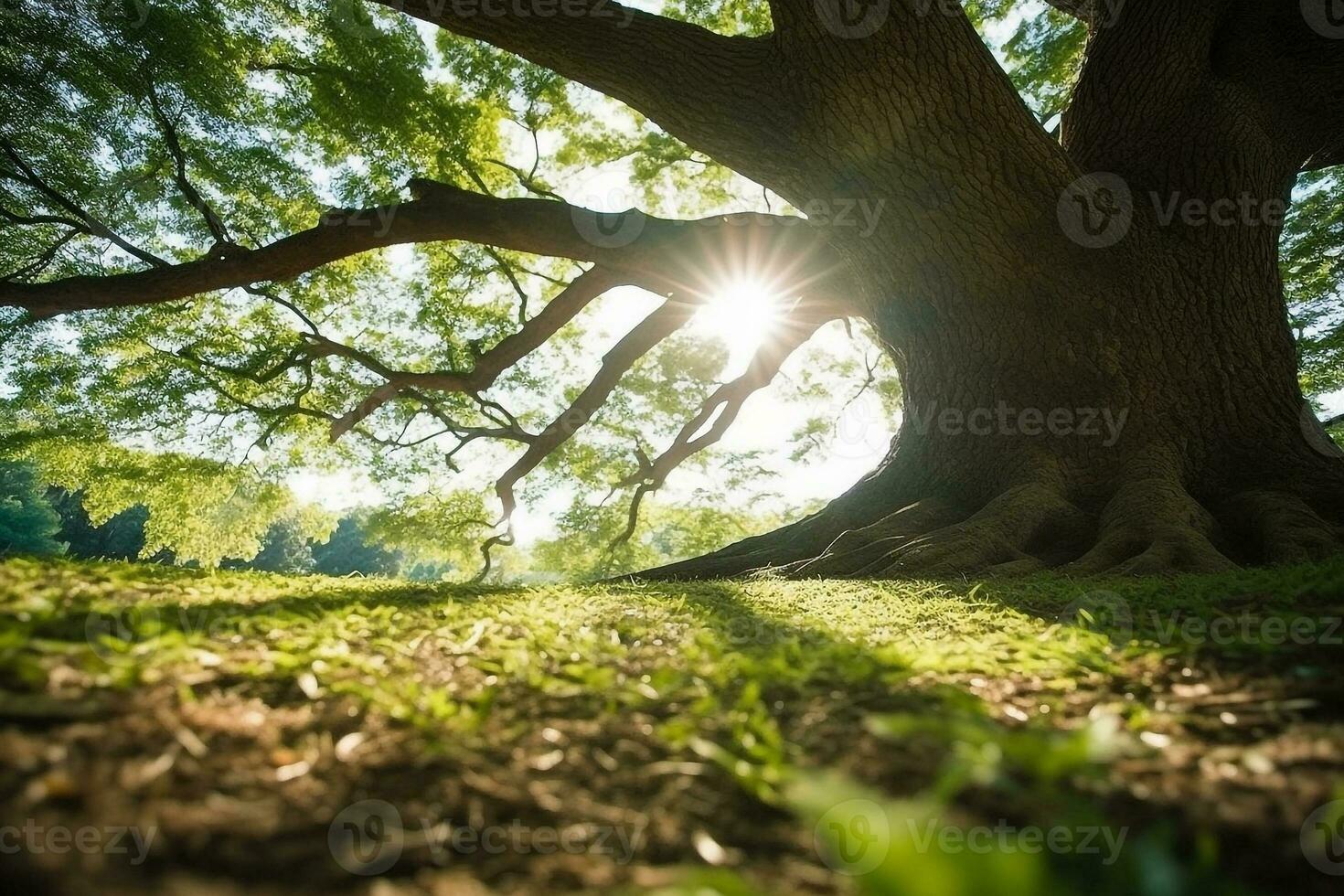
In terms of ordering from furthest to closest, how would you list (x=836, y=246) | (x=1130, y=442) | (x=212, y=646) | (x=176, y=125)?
(x=176, y=125), (x=836, y=246), (x=1130, y=442), (x=212, y=646)

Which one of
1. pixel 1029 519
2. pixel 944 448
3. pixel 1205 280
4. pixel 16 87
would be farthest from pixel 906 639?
pixel 16 87

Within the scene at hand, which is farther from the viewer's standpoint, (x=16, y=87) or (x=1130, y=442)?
(x=16, y=87)

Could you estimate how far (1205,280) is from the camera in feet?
16.7

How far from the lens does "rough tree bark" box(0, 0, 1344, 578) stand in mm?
4520

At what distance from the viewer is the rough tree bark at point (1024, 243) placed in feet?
14.8

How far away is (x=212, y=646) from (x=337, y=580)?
2.74m

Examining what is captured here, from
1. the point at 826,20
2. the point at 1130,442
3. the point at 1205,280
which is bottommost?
the point at 1130,442

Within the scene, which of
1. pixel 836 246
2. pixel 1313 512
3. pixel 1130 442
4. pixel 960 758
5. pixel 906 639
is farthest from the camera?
pixel 836 246

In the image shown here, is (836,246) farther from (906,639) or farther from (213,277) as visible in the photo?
(213,277)
